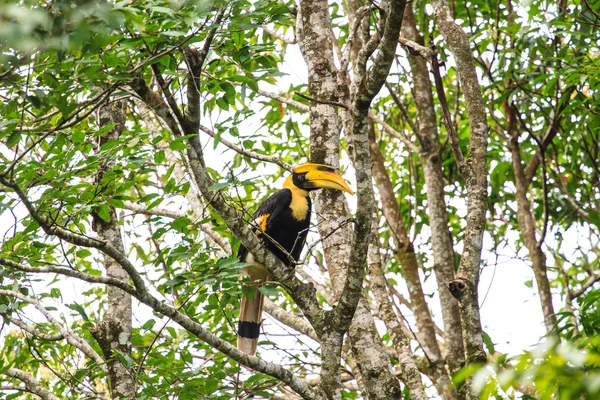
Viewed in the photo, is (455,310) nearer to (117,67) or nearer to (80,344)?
(80,344)

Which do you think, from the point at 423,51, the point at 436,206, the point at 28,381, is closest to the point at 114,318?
the point at 28,381

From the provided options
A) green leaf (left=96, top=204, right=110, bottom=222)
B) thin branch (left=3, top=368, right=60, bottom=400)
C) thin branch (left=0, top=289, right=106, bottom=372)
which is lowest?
thin branch (left=3, top=368, right=60, bottom=400)

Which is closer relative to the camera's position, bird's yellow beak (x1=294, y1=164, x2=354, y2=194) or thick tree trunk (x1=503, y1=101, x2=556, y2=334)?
bird's yellow beak (x1=294, y1=164, x2=354, y2=194)

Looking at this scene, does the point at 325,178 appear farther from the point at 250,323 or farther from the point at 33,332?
the point at 33,332

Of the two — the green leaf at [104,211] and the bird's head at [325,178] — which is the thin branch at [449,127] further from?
the green leaf at [104,211]

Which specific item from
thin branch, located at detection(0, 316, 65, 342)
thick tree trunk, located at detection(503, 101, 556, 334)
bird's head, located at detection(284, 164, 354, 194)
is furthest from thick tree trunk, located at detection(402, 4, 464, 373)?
thin branch, located at detection(0, 316, 65, 342)

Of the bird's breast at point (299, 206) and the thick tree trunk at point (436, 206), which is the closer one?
the bird's breast at point (299, 206)

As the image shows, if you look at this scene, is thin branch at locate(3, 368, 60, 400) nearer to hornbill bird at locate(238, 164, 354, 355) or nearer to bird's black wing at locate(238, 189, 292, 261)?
hornbill bird at locate(238, 164, 354, 355)

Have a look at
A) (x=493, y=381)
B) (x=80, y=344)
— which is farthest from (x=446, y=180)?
(x=493, y=381)

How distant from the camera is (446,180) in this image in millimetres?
6348

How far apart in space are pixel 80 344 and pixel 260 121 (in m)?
2.78

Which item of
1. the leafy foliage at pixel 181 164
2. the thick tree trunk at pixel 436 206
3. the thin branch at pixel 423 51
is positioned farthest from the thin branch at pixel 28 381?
the thin branch at pixel 423 51

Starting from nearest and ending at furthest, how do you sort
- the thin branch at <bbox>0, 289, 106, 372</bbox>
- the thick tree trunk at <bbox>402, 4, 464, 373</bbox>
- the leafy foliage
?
1. the leafy foliage
2. the thin branch at <bbox>0, 289, 106, 372</bbox>
3. the thick tree trunk at <bbox>402, 4, 464, 373</bbox>

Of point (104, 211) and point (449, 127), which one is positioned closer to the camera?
point (104, 211)
